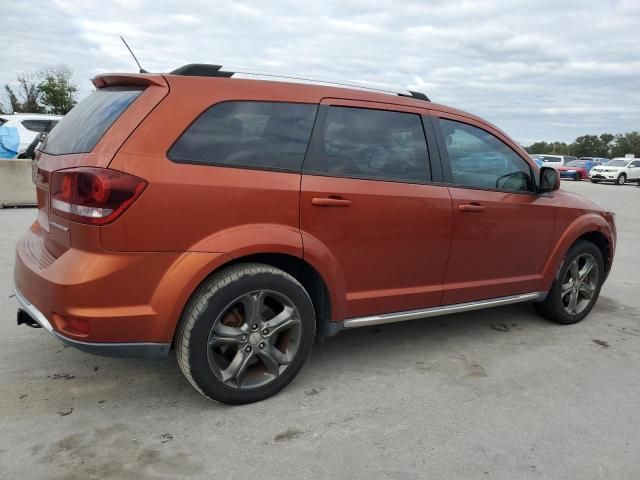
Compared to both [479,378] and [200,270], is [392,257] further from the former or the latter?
[200,270]

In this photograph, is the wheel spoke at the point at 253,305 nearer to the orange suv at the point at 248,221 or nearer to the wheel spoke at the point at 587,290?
the orange suv at the point at 248,221

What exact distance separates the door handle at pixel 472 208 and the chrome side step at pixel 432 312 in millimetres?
678

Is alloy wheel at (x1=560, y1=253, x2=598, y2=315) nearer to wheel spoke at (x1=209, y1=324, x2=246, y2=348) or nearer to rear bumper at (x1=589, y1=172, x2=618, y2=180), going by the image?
wheel spoke at (x1=209, y1=324, x2=246, y2=348)

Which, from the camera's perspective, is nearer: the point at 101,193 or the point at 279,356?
the point at 101,193

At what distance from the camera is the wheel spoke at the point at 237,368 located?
2803mm

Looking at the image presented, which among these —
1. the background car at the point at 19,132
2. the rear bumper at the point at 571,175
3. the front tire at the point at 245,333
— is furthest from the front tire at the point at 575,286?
the rear bumper at the point at 571,175

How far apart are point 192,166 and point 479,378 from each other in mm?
2215

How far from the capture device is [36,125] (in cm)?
1363

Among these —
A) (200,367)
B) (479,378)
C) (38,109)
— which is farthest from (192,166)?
(38,109)

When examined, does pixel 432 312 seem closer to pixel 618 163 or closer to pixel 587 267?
pixel 587 267

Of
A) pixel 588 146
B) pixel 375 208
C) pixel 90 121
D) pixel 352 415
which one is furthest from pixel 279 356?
pixel 588 146

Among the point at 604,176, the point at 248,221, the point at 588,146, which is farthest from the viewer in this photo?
the point at 588,146

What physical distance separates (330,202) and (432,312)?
1.19 m

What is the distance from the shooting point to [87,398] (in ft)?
9.43
